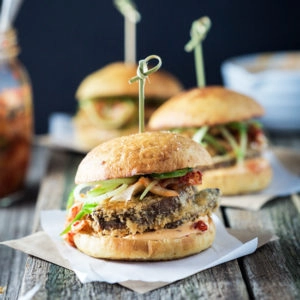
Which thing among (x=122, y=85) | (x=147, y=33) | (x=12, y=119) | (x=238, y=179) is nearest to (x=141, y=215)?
(x=238, y=179)

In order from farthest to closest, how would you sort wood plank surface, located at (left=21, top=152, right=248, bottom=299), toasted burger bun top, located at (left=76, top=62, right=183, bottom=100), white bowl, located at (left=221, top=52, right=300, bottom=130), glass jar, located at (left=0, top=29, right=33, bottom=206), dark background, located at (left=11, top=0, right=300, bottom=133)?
dark background, located at (left=11, top=0, right=300, bottom=133) → white bowl, located at (left=221, top=52, right=300, bottom=130) → toasted burger bun top, located at (left=76, top=62, right=183, bottom=100) → glass jar, located at (left=0, top=29, right=33, bottom=206) → wood plank surface, located at (left=21, top=152, right=248, bottom=299)

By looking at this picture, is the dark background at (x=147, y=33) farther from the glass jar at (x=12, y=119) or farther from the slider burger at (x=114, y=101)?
the glass jar at (x=12, y=119)

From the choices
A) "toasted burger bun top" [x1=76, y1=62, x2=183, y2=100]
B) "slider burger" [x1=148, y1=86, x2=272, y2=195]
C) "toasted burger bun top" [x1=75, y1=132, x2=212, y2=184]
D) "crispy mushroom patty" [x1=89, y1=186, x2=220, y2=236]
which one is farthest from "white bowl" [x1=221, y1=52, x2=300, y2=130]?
"crispy mushroom patty" [x1=89, y1=186, x2=220, y2=236]

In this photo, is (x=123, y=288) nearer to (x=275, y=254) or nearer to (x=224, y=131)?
(x=275, y=254)

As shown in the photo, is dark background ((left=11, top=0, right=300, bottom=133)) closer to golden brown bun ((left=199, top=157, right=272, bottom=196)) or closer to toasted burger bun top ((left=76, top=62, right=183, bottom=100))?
toasted burger bun top ((left=76, top=62, right=183, bottom=100))

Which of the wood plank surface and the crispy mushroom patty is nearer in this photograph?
the wood plank surface

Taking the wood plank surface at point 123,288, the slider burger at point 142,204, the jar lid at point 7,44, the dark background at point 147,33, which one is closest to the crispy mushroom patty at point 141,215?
the slider burger at point 142,204
